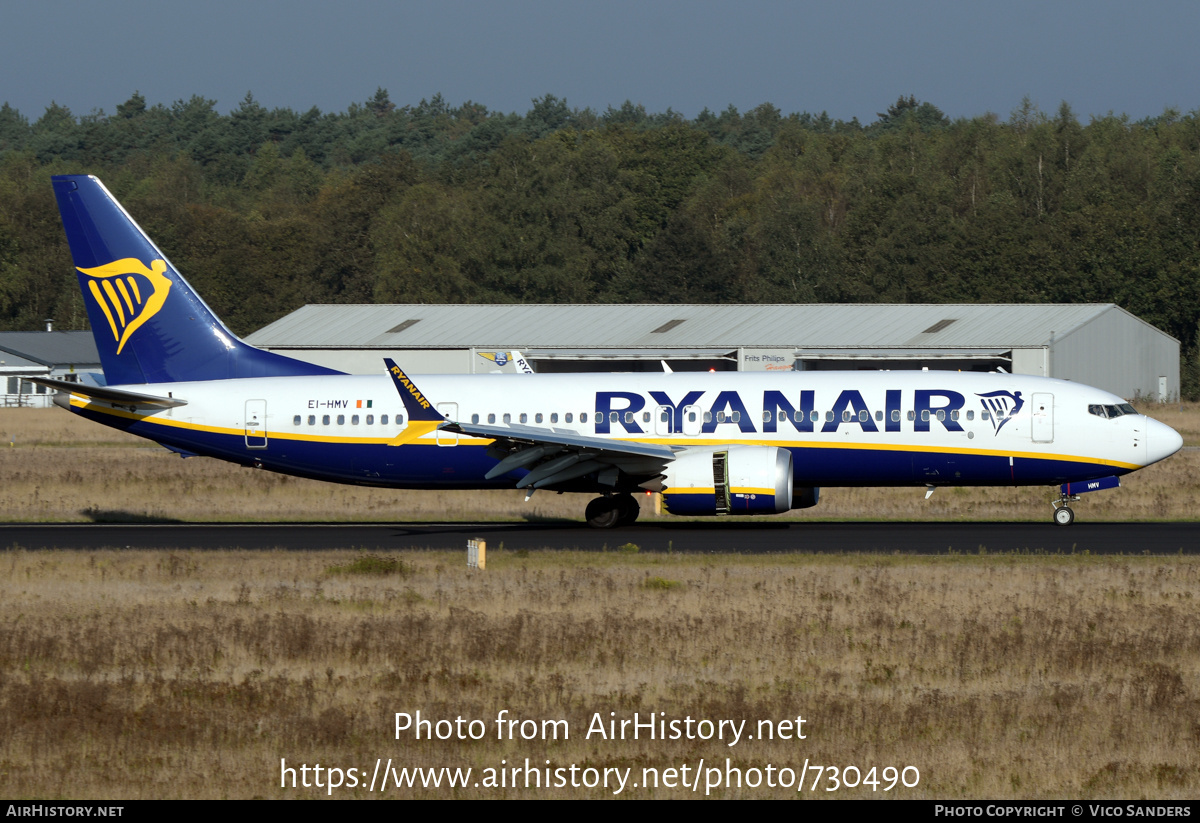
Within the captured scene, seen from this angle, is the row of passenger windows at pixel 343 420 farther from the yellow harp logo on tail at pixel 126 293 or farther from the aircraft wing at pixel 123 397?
the yellow harp logo on tail at pixel 126 293

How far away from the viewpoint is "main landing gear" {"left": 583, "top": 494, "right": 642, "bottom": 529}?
36094 mm

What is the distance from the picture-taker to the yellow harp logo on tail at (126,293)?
37250mm

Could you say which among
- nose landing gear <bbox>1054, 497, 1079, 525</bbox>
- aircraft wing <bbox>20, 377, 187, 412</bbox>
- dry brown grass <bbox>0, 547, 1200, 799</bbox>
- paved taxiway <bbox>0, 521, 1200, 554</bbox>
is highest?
aircraft wing <bbox>20, 377, 187, 412</bbox>

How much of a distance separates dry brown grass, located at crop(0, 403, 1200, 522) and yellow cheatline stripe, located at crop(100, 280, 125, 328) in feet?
21.0

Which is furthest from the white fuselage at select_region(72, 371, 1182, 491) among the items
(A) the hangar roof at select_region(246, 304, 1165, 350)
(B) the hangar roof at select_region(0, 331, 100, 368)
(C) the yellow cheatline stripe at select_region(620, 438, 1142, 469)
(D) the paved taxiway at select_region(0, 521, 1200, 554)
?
(B) the hangar roof at select_region(0, 331, 100, 368)

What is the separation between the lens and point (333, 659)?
18594 millimetres

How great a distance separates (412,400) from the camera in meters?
33.5

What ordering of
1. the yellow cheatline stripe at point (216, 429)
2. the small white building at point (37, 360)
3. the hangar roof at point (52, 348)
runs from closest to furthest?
1. the yellow cheatline stripe at point (216, 429)
2. the small white building at point (37, 360)
3. the hangar roof at point (52, 348)

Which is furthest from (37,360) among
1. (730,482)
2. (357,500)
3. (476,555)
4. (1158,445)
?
(1158,445)

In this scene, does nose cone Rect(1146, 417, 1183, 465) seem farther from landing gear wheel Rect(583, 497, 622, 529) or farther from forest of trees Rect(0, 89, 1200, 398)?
forest of trees Rect(0, 89, 1200, 398)

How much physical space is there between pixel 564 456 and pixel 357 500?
12351 millimetres

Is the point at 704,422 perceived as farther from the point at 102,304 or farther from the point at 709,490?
the point at 102,304

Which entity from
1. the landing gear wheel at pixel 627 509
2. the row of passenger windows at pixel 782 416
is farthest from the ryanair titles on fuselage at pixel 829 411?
the landing gear wheel at pixel 627 509

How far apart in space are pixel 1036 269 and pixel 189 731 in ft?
386
